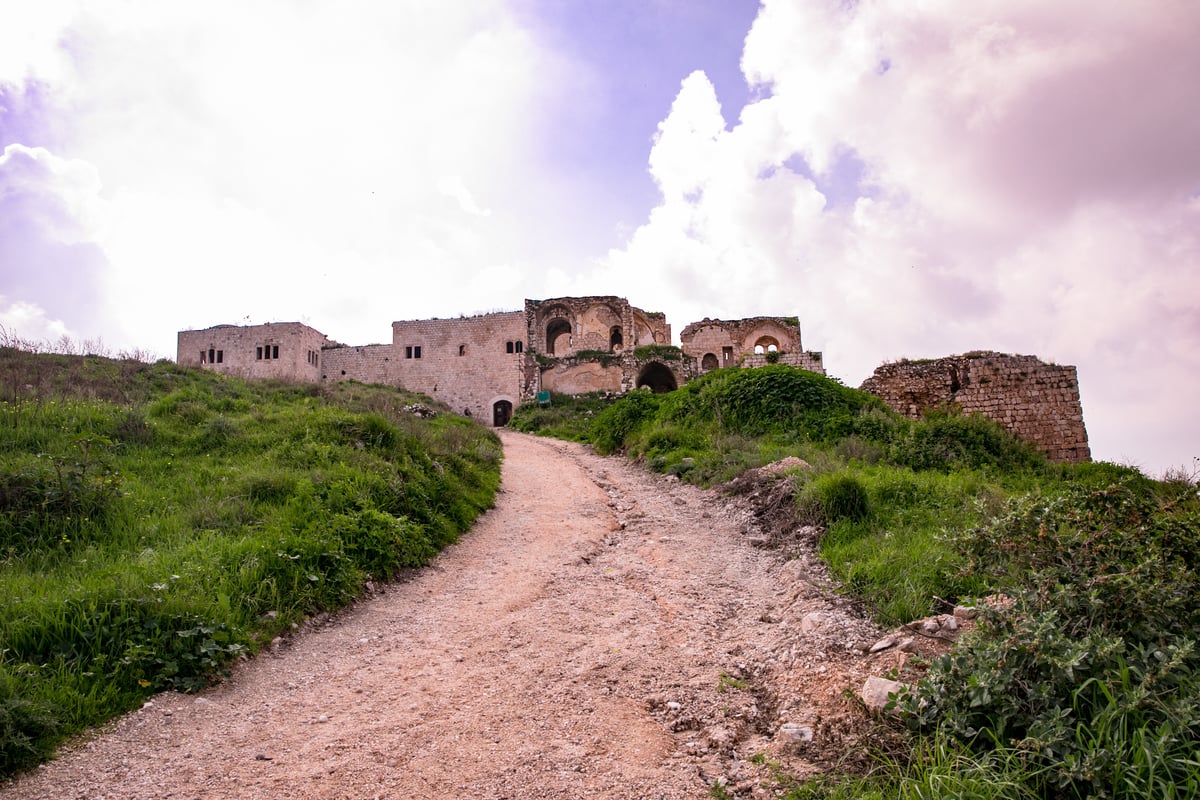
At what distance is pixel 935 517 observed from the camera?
6930 millimetres

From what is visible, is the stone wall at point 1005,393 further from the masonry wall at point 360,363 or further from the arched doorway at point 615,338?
the masonry wall at point 360,363

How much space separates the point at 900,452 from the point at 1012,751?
8830 mm

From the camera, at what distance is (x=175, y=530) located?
649cm

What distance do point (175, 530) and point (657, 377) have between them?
25.8m

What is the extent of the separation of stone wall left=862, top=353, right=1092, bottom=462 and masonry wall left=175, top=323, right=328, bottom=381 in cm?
2809

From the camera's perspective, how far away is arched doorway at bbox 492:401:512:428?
108 ft

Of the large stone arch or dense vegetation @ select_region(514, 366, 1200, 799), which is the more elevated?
the large stone arch

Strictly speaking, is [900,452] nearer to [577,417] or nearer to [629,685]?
[629,685]

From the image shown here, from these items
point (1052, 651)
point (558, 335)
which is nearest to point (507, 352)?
point (558, 335)

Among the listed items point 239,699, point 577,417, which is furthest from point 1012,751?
point 577,417

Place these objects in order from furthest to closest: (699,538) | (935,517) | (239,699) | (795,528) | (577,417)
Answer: (577,417)
(699,538)
(795,528)
(935,517)
(239,699)

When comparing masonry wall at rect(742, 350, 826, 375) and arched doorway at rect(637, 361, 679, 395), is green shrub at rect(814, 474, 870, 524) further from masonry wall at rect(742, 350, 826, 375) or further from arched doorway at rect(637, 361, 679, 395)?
arched doorway at rect(637, 361, 679, 395)

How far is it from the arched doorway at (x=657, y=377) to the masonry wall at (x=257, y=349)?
17005mm

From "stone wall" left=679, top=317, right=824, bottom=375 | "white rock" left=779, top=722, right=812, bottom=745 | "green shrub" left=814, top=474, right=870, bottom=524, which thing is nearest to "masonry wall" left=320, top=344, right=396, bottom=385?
"stone wall" left=679, top=317, right=824, bottom=375
